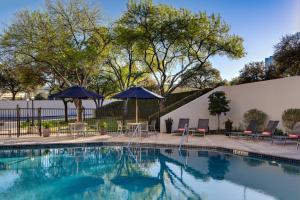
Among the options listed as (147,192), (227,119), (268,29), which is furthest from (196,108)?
(147,192)

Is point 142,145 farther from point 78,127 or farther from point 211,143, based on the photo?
point 78,127

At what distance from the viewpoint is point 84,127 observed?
1462cm

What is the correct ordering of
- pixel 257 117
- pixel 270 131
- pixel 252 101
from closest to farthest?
1. pixel 270 131
2. pixel 257 117
3. pixel 252 101

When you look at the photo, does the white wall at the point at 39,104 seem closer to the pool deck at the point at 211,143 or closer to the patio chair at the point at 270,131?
the pool deck at the point at 211,143

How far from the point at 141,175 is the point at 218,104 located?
792cm

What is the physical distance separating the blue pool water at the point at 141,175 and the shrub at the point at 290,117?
3.28m

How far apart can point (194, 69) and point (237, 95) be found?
443cm

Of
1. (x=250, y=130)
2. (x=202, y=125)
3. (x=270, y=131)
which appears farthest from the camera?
(x=202, y=125)

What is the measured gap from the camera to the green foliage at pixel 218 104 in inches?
619

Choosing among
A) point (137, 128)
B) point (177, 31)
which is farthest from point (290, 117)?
point (177, 31)

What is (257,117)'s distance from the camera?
14.5 meters

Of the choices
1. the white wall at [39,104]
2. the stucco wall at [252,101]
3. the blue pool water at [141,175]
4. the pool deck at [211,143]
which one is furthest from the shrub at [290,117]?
the white wall at [39,104]

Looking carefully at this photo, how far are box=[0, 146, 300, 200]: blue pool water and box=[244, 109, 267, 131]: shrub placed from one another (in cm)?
401

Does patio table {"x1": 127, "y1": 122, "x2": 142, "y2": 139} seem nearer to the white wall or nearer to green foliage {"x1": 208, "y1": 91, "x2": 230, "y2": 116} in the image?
green foliage {"x1": 208, "y1": 91, "x2": 230, "y2": 116}
